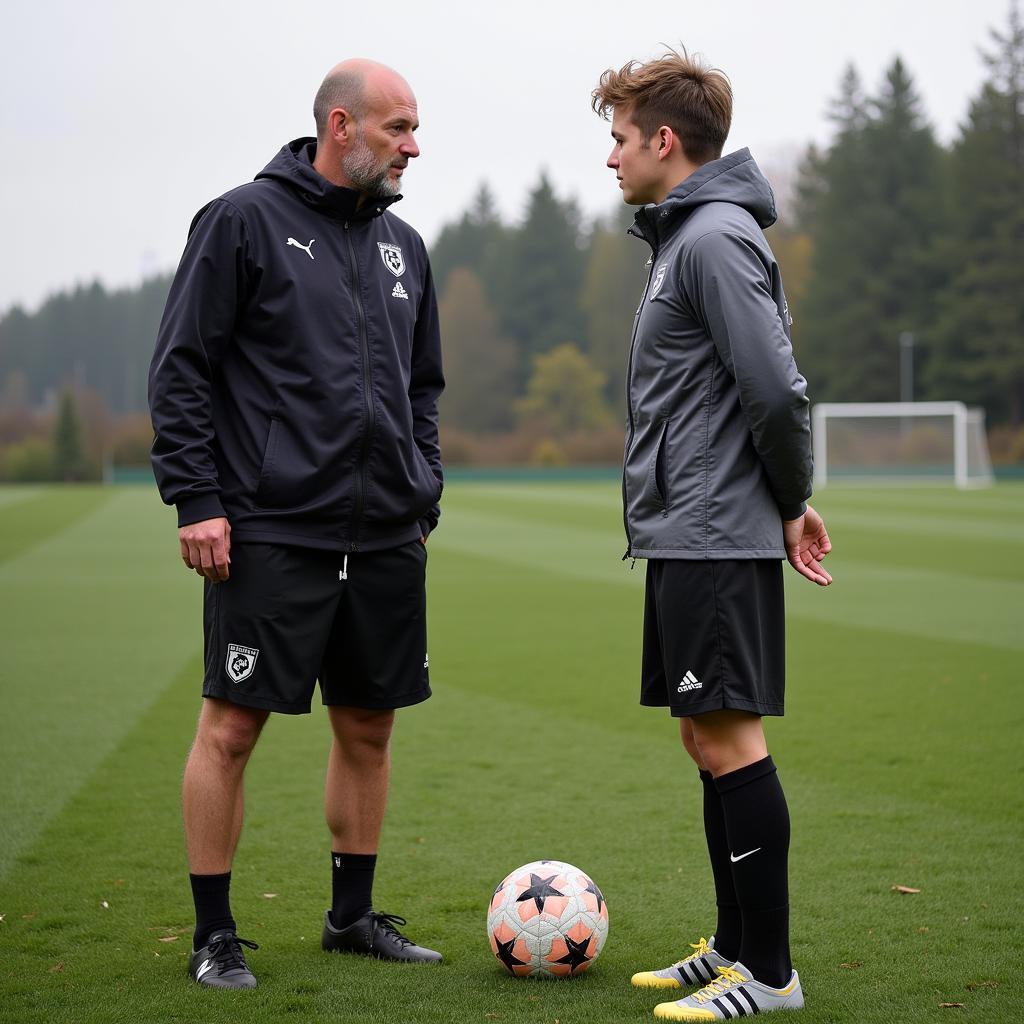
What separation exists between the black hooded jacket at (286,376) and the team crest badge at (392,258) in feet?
0.13

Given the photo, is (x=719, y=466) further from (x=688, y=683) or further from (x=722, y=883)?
(x=722, y=883)

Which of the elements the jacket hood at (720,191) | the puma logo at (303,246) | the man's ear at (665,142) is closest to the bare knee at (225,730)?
the puma logo at (303,246)

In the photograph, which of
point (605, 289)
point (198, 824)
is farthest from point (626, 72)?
point (605, 289)

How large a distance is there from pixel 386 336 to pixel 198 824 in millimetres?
1440

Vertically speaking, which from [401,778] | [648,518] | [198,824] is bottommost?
[401,778]

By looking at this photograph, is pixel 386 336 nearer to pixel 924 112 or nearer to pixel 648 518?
pixel 648 518

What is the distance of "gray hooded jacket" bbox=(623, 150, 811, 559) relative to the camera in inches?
128

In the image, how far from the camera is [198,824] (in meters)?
3.68

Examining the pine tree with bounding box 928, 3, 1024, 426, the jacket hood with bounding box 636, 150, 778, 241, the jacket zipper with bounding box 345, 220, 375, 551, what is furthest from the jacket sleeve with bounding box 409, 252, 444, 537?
the pine tree with bounding box 928, 3, 1024, 426

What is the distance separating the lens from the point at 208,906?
368 cm

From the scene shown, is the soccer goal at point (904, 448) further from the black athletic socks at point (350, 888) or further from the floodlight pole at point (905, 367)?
the black athletic socks at point (350, 888)

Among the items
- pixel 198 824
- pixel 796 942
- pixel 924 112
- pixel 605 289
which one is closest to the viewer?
pixel 198 824

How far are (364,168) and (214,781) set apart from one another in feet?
A: 5.67

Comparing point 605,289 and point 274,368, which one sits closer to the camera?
point 274,368
